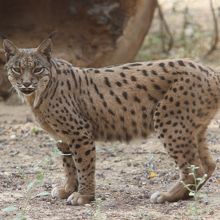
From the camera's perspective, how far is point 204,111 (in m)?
7.34

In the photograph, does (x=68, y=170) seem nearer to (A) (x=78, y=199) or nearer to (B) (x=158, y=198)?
(A) (x=78, y=199)

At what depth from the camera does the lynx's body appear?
7311 mm

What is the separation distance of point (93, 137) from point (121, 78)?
602 millimetres

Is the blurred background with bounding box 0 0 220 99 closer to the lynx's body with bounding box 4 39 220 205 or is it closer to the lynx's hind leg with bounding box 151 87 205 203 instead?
the lynx's body with bounding box 4 39 220 205

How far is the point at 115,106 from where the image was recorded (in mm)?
7602

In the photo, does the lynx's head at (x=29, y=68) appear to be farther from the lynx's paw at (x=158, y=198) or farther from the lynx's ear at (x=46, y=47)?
the lynx's paw at (x=158, y=198)

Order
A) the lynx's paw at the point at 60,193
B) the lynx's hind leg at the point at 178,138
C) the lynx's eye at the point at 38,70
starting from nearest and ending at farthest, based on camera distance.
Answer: the lynx's hind leg at the point at 178,138, the lynx's eye at the point at 38,70, the lynx's paw at the point at 60,193

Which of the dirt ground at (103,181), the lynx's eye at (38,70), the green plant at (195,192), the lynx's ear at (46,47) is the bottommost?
the dirt ground at (103,181)

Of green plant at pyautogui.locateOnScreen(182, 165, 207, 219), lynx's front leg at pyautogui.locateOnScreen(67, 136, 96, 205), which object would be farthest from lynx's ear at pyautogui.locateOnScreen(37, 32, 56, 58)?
green plant at pyautogui.locateOnScreen(182, 165, 207, 219)

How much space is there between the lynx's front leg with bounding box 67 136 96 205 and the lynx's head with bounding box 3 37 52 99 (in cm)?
59

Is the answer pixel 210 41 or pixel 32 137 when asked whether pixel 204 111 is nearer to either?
pixel 32 137

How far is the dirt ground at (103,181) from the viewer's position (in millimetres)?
6863

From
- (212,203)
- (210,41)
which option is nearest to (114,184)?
(212,203)

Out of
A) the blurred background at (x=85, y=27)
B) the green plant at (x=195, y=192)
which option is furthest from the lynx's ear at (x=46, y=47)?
the blurred background at (x=85, y=27)
